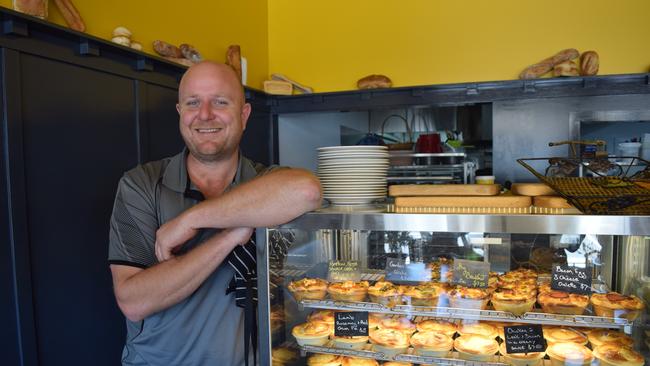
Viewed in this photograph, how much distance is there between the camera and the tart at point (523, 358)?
1517 mm

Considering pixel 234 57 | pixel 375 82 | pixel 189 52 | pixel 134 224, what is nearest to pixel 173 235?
pixel 134 224

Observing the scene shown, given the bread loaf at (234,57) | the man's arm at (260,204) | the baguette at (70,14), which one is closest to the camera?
the man's arm at (260,204)

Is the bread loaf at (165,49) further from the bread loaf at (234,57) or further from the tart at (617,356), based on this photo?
the tart at (617,356)

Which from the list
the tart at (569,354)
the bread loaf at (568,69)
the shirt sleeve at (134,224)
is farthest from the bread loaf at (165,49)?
the bread loaf at (568,69)

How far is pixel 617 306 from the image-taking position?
4.81 feet

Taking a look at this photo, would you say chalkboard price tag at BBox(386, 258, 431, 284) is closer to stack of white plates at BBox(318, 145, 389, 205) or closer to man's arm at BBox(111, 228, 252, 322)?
stack of white plates at BBox(318, 145, 389, 205)

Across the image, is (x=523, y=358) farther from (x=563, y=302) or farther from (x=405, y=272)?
(x=405, y=272)

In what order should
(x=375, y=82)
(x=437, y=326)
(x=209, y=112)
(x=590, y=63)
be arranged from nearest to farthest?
(x=437, y=326) → (x=209, y=112) → (x=590, y=63) → (x=375, y=82)

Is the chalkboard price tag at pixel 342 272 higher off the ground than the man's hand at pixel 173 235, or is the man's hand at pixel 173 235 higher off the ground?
the man's hand at pixel 173 235

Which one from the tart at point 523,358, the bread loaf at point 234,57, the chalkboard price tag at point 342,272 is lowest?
the tart at point 523,358

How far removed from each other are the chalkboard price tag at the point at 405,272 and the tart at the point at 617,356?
60 centimetres

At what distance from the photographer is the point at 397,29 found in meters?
4.83

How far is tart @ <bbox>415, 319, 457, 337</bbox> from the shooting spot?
165cm

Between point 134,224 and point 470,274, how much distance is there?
4.01 feet
